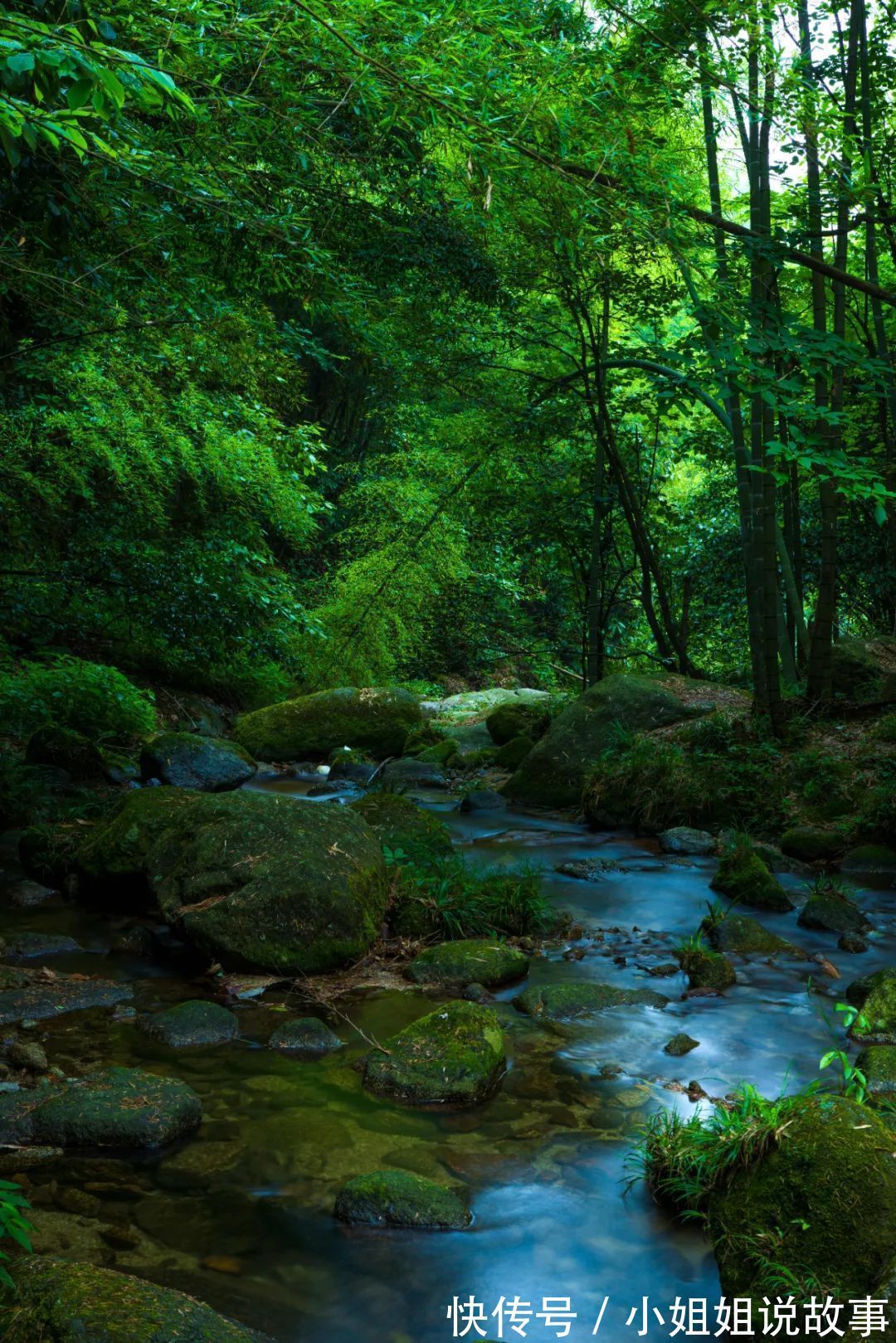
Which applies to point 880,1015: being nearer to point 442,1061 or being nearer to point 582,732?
point 442,1061

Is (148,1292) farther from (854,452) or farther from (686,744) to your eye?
(854,452)

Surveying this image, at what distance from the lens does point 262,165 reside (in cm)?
669

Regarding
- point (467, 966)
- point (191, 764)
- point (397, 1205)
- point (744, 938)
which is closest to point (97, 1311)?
point (397, 1205)

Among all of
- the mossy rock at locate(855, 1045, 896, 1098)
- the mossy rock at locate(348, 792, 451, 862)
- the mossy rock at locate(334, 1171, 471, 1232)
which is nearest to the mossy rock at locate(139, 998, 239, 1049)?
the mossy rock at locate(334, 1171, 471, 1232)

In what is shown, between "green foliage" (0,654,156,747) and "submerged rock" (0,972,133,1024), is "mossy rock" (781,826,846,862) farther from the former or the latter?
"green foliage" (0,654,156,747)

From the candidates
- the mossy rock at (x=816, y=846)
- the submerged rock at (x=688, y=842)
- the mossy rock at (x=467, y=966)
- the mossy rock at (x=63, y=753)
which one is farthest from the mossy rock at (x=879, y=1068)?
the mossy rock at (x=63, y=753)

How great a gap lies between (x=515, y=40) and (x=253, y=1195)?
16.9ft

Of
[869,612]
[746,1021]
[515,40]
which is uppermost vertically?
[515,40]

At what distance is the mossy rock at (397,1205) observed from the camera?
313 centimetres

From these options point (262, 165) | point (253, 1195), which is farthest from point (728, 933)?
point (262, 165)

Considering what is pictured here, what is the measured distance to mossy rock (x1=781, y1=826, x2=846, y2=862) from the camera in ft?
25.2

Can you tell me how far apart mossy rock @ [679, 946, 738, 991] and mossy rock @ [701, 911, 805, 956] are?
0.32 meters

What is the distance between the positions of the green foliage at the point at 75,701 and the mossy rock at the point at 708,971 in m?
5.51

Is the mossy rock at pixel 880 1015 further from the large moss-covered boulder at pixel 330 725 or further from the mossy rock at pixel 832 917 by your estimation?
the large moss-covered boulder at pixel 330 725
